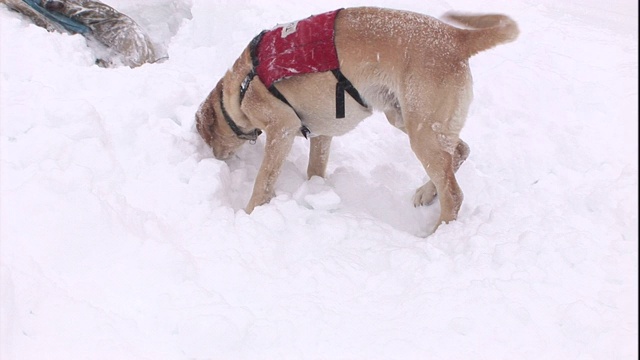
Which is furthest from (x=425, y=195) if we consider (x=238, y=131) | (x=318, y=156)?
(x=238, y=131)

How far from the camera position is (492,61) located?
584 cm

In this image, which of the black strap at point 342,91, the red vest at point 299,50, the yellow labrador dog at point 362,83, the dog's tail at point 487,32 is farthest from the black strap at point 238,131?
the dog's tail at point 487,32

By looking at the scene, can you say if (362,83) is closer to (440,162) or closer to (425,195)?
(440,162)

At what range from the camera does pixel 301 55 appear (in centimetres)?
360

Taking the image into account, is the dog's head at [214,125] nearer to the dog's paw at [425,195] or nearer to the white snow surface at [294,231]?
the white snow surface at [294,231]

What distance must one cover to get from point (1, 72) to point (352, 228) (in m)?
2.77

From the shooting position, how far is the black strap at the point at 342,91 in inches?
141

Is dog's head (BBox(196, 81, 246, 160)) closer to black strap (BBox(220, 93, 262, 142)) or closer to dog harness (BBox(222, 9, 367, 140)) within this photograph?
black strap (BBox(220, 93, 262, 142))

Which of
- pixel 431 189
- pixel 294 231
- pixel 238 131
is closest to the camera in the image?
pixel 294 231

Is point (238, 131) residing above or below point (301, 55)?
below

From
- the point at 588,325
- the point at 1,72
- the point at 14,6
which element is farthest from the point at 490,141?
the point at 14,6

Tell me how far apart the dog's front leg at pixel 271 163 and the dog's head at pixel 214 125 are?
1.45 feet

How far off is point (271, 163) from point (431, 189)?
48.5 inches

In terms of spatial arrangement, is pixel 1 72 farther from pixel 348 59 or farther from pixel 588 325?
pixel 588 325
